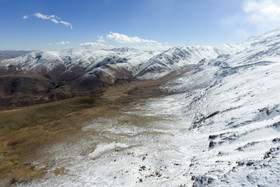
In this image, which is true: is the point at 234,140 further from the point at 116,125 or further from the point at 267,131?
the point at 116,125

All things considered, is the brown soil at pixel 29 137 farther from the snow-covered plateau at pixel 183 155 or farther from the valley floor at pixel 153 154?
the snow-covered plateau at pixel 183 155

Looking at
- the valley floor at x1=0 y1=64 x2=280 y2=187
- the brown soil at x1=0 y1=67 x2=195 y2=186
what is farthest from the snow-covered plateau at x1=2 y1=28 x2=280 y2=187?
the brown soil at x1=0 y1=67 x2=195 y2=186

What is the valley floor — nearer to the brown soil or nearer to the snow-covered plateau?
the snow-covered plateau

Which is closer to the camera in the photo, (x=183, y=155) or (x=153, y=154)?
(x=183, y=155)

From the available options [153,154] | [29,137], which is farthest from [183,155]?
[29,137]

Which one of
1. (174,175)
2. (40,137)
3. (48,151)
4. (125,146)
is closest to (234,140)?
(174,175)

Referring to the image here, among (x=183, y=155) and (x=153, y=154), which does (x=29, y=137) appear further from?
(x=183, y=155)

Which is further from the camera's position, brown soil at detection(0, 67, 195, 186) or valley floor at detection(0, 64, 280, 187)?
brown soil at detection(0, 67, 195, 186)

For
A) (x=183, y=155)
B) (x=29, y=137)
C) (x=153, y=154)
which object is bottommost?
(x=29, y=137)

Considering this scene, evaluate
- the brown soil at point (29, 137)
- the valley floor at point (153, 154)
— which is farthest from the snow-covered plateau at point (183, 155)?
the brown soil at point (29, 137)

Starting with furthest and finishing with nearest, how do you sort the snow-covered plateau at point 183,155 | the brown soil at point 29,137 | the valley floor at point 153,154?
the brown soil at point 29,137 → the valley floor at point 153,154 → the snow-covered plateau at point 183,155

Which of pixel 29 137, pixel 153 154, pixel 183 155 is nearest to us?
pixel 183 155
